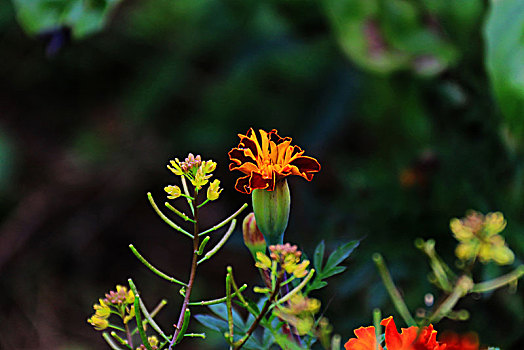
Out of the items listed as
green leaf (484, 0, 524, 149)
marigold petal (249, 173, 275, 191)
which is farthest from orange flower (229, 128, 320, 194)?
green leaf (484, 0, 524, 149)

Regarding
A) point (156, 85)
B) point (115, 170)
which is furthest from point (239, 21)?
point (115, 170)

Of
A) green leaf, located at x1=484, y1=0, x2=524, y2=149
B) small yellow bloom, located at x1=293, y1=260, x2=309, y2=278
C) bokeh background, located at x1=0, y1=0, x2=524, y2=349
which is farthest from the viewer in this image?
bokeh background, located at x1=0, y1=0, x2=524, y2=349

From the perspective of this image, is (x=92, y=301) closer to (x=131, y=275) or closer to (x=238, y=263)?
(x=131, y=275)

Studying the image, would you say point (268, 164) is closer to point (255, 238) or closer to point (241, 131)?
point (255, 238)

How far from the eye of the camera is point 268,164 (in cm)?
35

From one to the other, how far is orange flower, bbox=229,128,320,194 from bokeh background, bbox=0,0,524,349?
35 centimetres

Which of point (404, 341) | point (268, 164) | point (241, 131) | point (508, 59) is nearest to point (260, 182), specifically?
point (268, 164)

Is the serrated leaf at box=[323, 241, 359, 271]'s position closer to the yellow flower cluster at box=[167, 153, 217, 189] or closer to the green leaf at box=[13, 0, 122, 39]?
the yellow flower cluster at box=[167, 153, 217, 189]

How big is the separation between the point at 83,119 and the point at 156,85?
0.96ft

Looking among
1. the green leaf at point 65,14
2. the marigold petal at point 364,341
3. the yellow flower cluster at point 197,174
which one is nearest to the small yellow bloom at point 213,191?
the yellow flower cluster at point 197,174

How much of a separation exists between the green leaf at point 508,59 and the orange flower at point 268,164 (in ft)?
1.12

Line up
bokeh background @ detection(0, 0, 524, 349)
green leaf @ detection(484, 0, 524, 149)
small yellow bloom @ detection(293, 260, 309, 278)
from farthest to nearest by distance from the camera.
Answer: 1. bokeh background @ detection(0, 0, 524, 349)
2. green leaf @ detection(484, 0, 524, 149)
3. small yellow bloom @ detection(293, 260, 309, 278)

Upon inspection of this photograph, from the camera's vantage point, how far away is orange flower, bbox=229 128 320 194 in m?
0.35

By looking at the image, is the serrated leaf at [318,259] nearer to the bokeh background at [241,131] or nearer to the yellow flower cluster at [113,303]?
the yellow flower cluster at [113,303]
